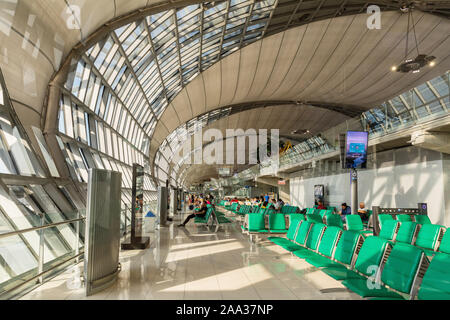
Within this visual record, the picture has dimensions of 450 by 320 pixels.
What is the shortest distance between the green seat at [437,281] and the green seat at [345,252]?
120 cm

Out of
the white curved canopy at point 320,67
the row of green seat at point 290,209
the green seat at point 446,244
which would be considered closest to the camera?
the green seat at point 446,244

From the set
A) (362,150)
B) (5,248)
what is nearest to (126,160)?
(362,150)

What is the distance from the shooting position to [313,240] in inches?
234

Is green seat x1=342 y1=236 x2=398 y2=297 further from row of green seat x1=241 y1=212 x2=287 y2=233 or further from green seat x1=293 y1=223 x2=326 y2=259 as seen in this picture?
row of green seat x1=241 y1=212 x2=287 y2=233

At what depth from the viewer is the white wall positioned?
13109 mm

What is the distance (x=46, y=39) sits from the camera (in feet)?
27.7

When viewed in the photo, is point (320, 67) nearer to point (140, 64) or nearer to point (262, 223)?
point (140, 64)

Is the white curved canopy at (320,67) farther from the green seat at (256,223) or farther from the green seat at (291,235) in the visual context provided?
the green seat at (291,235)

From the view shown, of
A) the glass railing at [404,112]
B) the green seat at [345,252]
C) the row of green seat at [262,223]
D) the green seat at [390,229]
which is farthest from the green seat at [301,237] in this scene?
the glass railing at [404,112]

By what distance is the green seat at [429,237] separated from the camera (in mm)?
5840

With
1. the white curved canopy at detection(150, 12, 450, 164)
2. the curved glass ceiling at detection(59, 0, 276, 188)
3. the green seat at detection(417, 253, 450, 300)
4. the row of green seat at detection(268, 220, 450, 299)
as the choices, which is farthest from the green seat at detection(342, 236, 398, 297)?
the white curved canopy at detection(150, 12, 450, 164)

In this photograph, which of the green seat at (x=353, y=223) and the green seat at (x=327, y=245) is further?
the green seat at (x=353, y=223)

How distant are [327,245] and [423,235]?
7.19 ft
